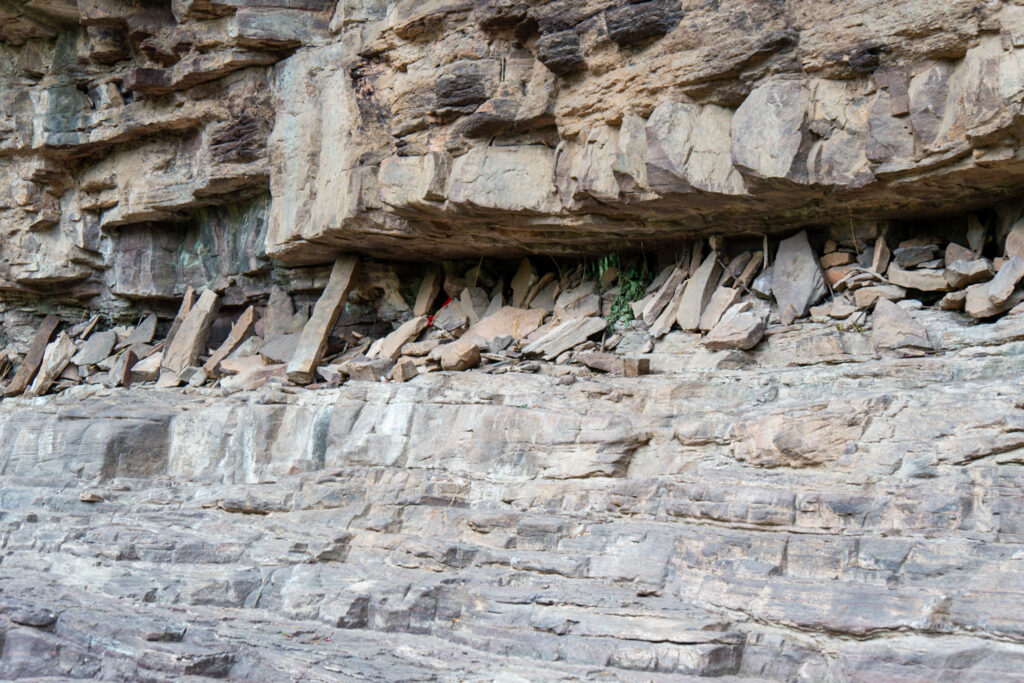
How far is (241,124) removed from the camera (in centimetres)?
979

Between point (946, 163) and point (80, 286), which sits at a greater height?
point (946, 163)

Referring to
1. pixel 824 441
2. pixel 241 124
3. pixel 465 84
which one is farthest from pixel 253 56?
pixel 824 441

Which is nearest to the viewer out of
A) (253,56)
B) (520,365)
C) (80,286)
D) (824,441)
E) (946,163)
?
(824,441)

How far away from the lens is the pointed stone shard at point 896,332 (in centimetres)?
566

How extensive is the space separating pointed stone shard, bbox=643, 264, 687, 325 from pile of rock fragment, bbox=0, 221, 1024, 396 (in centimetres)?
1

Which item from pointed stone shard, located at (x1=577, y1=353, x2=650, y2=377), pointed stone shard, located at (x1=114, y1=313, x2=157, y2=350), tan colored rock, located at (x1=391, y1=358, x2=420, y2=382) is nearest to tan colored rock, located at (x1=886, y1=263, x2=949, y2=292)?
pointed stone shard, located at (x1=577, y1=353, x2=650, y2=377)

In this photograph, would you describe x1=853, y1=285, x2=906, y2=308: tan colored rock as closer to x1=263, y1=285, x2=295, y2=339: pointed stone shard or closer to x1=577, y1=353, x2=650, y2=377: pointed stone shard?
x1=577, y1=353, x2=650, y2=377: pointed stone shard

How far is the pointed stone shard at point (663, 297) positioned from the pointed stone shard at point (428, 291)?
99.4 inches

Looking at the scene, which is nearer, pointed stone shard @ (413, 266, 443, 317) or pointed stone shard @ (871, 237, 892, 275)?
pointed stone shard @ (871, 237, 892, 275)

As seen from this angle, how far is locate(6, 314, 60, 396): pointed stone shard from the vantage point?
11445mm

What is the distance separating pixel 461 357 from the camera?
24.6 feet

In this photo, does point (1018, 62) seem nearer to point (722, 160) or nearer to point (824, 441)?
point (722, 160)

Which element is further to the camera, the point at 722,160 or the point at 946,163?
the point at 722,160

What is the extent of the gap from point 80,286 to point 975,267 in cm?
1025
